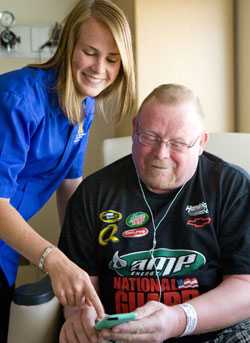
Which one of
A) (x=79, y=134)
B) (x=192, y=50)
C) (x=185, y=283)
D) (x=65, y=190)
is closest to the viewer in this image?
(x=185, y=283)

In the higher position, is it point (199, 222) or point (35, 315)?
point (199, 222)

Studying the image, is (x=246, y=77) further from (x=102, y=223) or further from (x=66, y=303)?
(x=66, y=303)

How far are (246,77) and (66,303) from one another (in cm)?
183

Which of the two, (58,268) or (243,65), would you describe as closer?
(58,268)

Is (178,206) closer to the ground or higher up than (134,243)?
higher up

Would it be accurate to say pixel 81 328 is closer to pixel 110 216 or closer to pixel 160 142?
pixel 110 216

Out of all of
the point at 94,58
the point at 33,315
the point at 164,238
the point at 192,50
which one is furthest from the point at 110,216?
the point at 192,50

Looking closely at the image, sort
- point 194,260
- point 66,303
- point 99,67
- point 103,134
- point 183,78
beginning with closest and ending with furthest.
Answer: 1. point 66,303
2. point 194,260
3. point 99,67
4. point 183,78
5. point 103,134

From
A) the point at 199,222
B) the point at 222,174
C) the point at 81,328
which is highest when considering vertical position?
the point at 222,174

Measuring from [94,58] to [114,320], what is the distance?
91 cm

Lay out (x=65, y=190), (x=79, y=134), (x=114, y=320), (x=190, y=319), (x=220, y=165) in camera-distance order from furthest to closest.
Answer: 1. (x=65, y=190)
2. (x=79, y=134)
3. (x=220, y=165)
4. (x=190, y=319)
5. (x=114, y=320)

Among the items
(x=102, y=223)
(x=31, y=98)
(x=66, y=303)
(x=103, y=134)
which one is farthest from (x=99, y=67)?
(x=103, y=134)

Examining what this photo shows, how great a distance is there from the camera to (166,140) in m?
1.40

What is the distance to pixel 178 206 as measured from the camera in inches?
57.8
